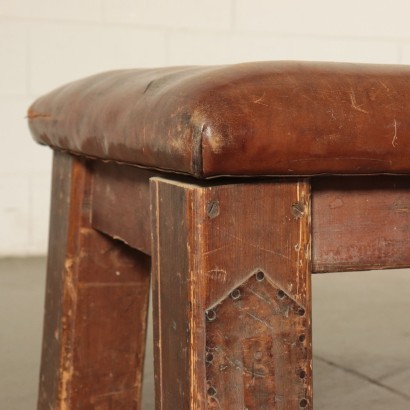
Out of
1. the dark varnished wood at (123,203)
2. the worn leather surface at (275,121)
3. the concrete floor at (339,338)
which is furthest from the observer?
the concrete floor at (339,338)

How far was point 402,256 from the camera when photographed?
30.2 inches

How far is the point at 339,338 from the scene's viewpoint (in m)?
1.97

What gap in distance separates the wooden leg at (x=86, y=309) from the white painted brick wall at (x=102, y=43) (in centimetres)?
174

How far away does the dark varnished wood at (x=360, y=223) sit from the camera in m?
0.73

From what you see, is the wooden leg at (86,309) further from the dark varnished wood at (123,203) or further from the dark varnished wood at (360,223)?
the dark varnished wood at (360,223)

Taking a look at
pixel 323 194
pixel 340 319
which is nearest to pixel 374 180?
pixel 323 194

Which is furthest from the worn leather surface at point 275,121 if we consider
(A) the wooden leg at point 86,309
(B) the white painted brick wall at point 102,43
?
(B) the white painted brick wall at point 102,43

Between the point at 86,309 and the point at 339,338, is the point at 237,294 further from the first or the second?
the point at 339,338

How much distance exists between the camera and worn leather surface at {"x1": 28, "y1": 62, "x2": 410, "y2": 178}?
0.63m

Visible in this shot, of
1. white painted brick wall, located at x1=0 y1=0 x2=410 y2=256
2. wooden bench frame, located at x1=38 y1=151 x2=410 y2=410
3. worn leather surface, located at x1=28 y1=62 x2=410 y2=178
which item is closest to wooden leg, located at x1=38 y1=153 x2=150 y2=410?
wooden bench frame, located at x1=38 y1=151 x2=410 y2=410

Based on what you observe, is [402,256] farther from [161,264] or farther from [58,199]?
[58,199]

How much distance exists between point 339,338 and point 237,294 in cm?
134

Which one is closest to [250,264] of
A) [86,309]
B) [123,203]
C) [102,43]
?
[123,203]

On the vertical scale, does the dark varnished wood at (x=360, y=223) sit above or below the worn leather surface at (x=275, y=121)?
below
